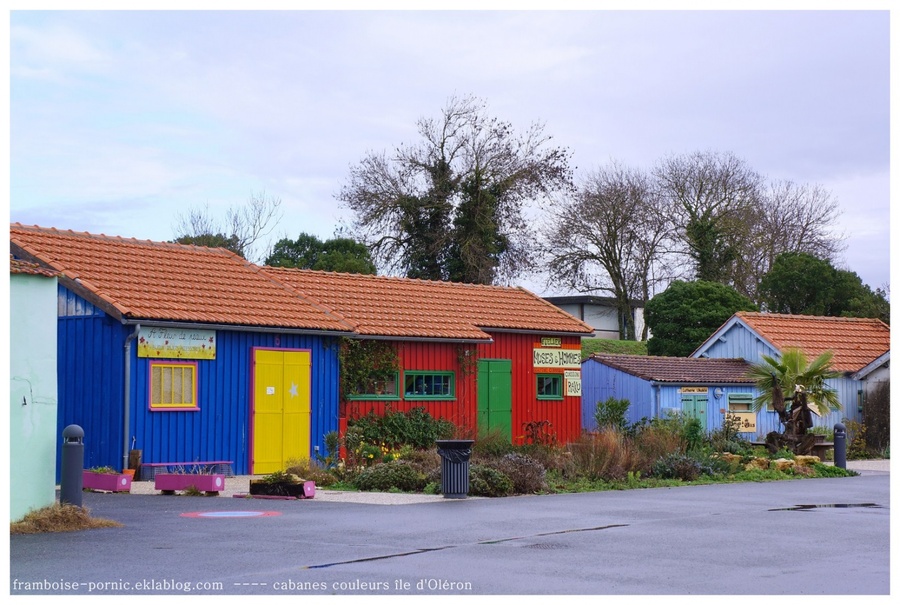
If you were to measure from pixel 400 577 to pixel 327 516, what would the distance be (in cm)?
535

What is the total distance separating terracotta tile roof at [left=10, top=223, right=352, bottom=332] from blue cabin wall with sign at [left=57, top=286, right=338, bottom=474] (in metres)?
0.42

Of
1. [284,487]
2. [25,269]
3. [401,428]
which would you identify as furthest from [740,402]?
[25,269]

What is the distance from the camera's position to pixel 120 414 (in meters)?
22.0

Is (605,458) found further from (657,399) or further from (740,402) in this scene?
(740,402)

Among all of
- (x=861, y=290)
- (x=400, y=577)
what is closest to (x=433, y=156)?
(x=861, y=290)

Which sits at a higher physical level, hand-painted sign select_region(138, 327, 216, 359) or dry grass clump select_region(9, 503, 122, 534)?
hand-painted sign select_region(138, 327, 216, 359)

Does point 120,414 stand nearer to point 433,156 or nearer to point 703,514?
point 703,514

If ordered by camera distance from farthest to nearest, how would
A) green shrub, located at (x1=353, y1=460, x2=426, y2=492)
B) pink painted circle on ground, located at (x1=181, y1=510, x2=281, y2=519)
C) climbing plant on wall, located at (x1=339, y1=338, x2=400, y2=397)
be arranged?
climbing plant on wall, located at (x1=339, y1=338, x2=400, y2=397)
green shrub, located at (x1=353, y1=460, x2=426, y2=492)
pink painted circle on ground, located at (x1=181, y1=510, x2=281, y2=519)

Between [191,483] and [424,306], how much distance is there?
484 inches

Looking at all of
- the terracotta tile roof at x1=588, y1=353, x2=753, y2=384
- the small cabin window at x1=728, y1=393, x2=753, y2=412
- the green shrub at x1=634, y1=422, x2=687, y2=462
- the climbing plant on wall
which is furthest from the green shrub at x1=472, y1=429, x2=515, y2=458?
the small cabin window at x1=728, y1=393, x2=753, y2=412

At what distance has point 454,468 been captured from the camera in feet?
61.1

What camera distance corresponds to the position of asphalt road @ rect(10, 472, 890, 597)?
10.0 metres

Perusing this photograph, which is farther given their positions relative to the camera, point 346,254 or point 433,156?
point 433,156

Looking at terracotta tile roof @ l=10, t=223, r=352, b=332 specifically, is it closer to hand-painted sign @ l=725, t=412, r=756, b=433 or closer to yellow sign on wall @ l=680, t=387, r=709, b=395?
yellow sign on wall @ l=680, t=387, r=709, b=395
